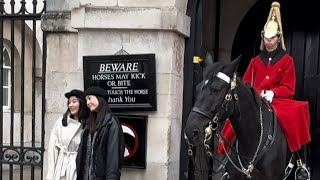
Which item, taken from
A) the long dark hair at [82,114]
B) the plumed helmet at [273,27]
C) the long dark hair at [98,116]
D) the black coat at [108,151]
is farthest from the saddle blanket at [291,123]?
the long dark hair at [82,114]

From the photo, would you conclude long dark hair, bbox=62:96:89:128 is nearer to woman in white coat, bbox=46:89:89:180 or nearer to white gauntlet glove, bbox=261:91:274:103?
woman in white coat, bbox=46:89:89:180

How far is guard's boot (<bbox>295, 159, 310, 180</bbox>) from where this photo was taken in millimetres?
4977

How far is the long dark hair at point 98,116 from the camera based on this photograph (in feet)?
16.1

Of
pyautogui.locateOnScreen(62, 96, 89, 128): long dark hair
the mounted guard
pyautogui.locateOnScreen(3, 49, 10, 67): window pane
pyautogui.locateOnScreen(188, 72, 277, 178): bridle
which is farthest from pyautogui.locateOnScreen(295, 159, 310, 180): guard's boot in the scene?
pyautogui.locateOnScreen(3, 49, 10, 67): window pane

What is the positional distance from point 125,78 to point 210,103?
189 centimetres

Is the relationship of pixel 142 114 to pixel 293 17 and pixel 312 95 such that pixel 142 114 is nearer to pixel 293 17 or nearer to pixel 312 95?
pixel 312 95

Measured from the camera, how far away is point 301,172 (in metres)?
5.03

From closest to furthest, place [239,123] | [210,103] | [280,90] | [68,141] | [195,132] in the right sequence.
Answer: [195,132] → [210,103] → [239,123] → [280,90] → [68,141]

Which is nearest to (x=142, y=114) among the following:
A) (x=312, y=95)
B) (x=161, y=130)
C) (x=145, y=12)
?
(x=161, y=130)

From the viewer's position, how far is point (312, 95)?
6945mm

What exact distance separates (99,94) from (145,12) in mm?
1160

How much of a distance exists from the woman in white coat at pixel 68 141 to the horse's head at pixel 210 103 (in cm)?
161

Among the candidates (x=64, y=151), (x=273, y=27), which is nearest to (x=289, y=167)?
(x=273, y=27)

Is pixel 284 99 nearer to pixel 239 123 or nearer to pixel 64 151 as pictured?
pixel 239 123
